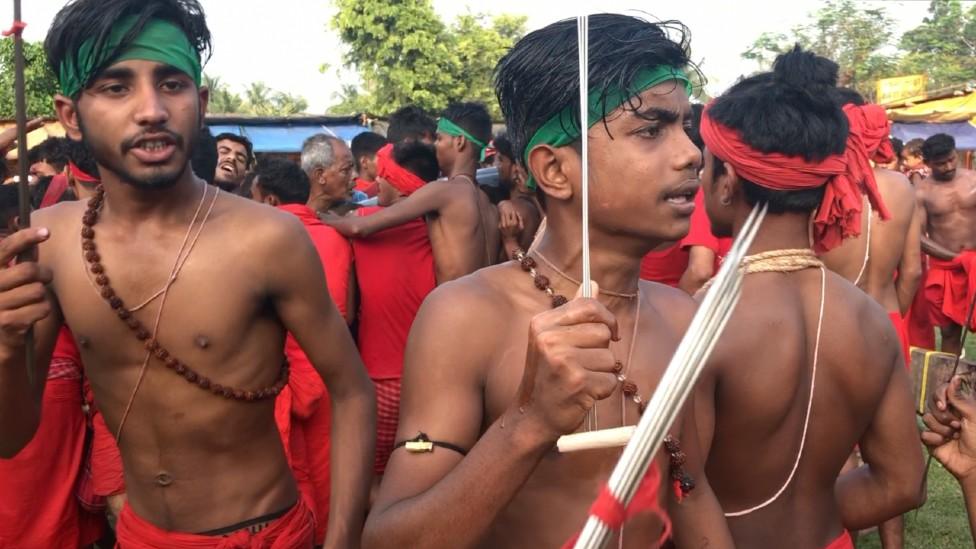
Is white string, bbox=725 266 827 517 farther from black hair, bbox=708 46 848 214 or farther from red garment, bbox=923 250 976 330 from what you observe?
red garment, bbox=923 250 976 330

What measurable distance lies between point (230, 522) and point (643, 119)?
1.69m

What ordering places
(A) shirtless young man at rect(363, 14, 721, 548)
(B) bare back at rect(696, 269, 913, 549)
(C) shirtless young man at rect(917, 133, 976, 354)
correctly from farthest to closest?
(C) shirtless young man at rect(917, 133, 976, 354)
(B) bare back at rect(696, 269, 913, 549)
(A) shirtless young man at rect(363, 14, 721, 548)

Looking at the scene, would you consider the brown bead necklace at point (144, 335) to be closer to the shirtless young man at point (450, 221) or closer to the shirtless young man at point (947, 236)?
the shirtless young man at point (450, 221)

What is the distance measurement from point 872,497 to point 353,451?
1504mm

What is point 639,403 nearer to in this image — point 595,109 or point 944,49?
point 595,109

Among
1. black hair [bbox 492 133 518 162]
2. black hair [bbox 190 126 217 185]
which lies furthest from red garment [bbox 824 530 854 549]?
black hair [bbox 492 133 518 162]

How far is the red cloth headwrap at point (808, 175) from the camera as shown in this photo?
2840 mm

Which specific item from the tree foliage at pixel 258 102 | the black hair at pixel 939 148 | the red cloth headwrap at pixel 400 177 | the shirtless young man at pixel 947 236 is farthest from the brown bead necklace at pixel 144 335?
the tree foliage at pixel 258 102

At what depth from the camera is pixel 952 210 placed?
9.64m

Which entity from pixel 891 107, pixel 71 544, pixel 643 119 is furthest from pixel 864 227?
pixel 891 107

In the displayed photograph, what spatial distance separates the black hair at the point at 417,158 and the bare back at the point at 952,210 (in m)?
5.40

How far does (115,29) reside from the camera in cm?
279

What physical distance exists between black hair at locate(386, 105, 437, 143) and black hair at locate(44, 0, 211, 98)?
14.8ft

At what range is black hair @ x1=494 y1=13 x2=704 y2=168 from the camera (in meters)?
2.13
